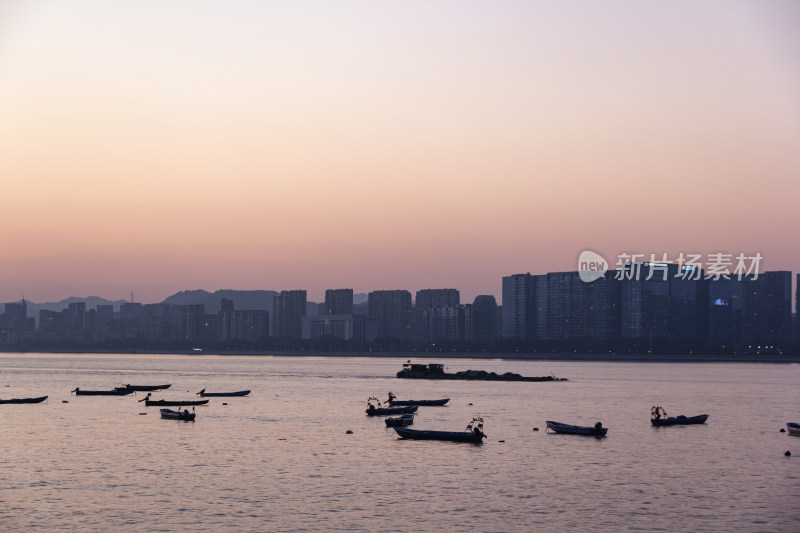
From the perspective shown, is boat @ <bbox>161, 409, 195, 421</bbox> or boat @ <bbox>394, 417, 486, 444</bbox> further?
boat @ <bbox>161, 409, 195, 421</bbox>

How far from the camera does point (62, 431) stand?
102312mm

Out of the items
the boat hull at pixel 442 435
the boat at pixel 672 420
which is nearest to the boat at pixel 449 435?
the boat hull at pixel 442 435

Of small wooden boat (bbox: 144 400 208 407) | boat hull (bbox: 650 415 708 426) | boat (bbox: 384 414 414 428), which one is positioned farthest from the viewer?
small wooden boat (bbox: 144 400 208 407)

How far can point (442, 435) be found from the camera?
94875 mm

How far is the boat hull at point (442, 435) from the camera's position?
92188mm

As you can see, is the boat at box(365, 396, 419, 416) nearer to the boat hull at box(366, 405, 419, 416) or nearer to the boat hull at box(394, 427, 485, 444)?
the boat hull at box(366, 405, 419, 416)

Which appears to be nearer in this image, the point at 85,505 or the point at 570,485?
the point at 85,505

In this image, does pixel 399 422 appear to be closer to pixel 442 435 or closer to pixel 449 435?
pixel 442 435

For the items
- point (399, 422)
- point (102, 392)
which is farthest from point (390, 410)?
point (102, 392)

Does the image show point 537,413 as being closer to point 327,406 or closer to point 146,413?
point 327,406

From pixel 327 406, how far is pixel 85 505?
273ft

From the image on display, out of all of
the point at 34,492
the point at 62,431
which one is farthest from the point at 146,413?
the point at 34,492

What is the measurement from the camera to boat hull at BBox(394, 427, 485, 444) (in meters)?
92.2

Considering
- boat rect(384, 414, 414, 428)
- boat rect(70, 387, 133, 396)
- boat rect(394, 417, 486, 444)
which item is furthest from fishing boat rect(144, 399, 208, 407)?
boat rect(394, 417, 486, 444)
